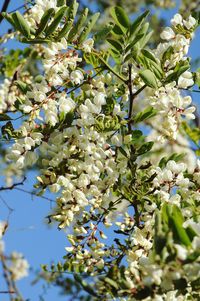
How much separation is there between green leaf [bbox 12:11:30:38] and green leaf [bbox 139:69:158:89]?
9.7 inches

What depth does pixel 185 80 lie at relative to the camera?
1255 mm

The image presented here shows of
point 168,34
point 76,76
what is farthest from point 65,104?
point 168,34

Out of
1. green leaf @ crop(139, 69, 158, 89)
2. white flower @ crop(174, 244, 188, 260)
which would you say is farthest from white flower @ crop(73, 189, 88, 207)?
white flower @ crop(174, 244, 188, 260)

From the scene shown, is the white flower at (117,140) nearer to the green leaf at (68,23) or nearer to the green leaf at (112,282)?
the green leaf at (68,23)

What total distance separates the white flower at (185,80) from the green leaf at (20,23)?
34 cm

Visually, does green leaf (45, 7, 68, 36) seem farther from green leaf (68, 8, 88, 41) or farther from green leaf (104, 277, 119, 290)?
green leaf (104, 277, 119, 290)

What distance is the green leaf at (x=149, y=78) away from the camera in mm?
1189

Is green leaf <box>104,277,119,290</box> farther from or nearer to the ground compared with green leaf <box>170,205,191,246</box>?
nearer to the ground

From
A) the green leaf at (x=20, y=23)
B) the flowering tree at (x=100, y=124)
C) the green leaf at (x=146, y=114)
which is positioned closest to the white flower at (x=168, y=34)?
the flowering tree at (x=100, y=124)

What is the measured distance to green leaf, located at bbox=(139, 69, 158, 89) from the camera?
1.19 meters

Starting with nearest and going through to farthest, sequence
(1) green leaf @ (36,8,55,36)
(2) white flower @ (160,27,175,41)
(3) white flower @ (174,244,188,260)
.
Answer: (3) white flower @ (174,244,188,260) < (1) green leaf @ (36,8,55,36) < (2) white flower @ (160,27,175,41)

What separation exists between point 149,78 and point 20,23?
0.28 meters

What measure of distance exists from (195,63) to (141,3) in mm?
2903

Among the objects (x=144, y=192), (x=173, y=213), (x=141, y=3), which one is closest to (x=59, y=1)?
(x=144, y=192)
